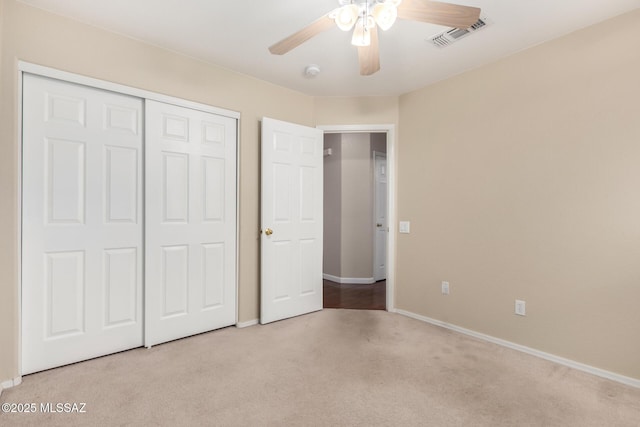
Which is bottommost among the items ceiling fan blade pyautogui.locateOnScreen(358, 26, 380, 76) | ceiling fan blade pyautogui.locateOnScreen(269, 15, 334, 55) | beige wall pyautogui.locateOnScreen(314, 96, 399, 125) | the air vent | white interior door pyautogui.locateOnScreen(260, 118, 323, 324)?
white interior door pyautogui.locateOnScreen(260, 118, 323, 324)

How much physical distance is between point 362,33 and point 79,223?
2.28 metres

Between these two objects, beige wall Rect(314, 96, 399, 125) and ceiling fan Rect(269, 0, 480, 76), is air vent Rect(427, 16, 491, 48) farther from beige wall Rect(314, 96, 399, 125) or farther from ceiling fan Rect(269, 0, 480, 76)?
beige wall Rect(314, 96, 399, 125)

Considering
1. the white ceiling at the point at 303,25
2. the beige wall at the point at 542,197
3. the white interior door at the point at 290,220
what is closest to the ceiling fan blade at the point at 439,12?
the white ceiling at the point at 303,25

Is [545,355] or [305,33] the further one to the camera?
[545,355]

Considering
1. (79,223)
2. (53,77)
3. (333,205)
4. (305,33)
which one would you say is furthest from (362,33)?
(333,205)

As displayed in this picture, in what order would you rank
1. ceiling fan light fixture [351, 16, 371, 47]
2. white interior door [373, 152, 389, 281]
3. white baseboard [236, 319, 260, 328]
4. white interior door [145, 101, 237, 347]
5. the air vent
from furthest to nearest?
1. white interior door [373, 152, 389, 281]
2. white baseboard [236, 319, 260, 328]
3. white interior door [145, 101, 237, 347]
4. the air vent
5. ceiling fan light fixture [351, 16, 371, 47]

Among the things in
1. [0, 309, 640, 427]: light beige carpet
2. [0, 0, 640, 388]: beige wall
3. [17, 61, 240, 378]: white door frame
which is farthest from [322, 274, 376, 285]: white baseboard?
[17, 61, 240, 378]: white door frame

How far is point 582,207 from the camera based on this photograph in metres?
2.34

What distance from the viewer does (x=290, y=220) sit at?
3.41 m

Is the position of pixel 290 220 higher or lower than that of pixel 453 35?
lower

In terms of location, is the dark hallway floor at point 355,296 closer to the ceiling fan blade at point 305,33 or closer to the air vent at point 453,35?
the air vent at point 453,35

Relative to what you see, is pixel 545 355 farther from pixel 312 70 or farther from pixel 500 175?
pixel 312 70

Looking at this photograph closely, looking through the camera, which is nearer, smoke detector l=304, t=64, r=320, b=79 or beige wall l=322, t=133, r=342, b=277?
smoke detector l=304, t=64, r=320, b=79

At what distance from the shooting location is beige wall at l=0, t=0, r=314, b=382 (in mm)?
2031
